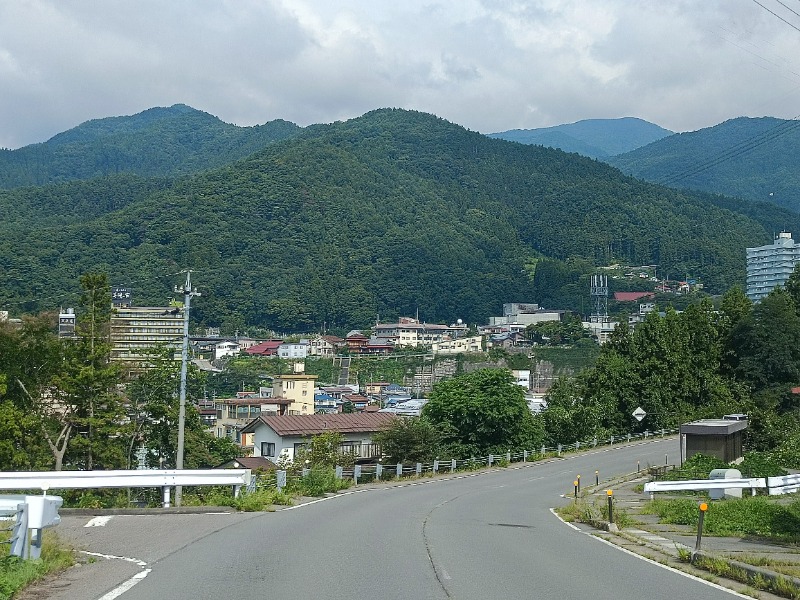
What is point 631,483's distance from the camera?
25797 mm

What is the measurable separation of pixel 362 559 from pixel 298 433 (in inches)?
1270

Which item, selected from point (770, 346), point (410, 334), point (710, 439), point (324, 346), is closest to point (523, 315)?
point (410, 334)

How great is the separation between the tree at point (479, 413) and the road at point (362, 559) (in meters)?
18.3

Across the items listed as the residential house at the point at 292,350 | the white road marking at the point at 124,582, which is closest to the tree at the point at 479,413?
the white road marking at the point at 124,582

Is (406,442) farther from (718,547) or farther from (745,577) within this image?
(745,577)

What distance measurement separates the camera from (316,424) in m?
42.8

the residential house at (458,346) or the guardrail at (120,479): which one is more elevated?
the residential house at (458,346)

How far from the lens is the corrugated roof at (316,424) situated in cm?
4181

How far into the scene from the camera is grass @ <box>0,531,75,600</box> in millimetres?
7480

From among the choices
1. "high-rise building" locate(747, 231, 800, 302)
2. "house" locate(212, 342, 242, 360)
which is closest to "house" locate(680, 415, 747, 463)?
"house" locate(212, 342, 242, 360)

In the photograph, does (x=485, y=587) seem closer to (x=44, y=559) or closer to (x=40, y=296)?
(x=44, y=559)

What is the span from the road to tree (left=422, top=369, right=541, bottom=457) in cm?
1834

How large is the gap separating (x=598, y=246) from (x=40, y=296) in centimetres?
10626

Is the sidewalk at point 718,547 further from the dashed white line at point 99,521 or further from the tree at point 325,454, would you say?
the tree at point 325,454
